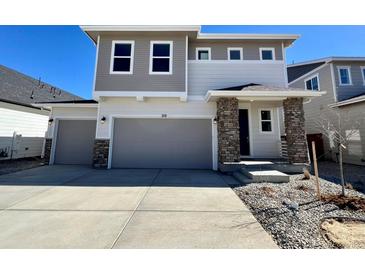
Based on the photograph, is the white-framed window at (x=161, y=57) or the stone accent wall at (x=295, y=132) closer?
the stone accent wall at (x=295, y=132)

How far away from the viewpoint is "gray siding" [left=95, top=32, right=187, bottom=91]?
8.27 meters

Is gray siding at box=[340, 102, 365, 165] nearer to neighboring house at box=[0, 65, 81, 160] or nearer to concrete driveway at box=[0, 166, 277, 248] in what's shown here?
concrete driveway at box=[0, 166, 277, 248]

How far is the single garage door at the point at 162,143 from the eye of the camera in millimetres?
8477

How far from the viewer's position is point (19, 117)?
1121 cm

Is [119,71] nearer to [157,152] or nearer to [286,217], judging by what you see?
[157,152]

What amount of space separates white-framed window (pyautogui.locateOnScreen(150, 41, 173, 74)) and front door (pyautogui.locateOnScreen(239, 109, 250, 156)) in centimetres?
450

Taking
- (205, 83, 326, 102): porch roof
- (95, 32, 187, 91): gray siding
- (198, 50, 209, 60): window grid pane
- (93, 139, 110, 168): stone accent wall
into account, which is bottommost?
(93, 139, 110, 168): stone accent wall

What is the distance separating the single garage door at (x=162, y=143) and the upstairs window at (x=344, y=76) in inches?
384

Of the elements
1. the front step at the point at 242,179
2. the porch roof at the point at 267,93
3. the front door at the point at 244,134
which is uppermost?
the porch roof at the point at 267,93

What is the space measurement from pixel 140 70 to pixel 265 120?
22.9 ft

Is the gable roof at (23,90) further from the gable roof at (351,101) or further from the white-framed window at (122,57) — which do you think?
the gable roof at (351,101)

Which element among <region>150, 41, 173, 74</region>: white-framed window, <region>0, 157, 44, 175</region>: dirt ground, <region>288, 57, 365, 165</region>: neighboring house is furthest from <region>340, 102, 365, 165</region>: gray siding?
<region>0, 157, 44, 175</region>: dirt ground

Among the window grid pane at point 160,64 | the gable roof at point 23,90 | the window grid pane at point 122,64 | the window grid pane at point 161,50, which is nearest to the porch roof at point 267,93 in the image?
the window grid pane at point 160,64
